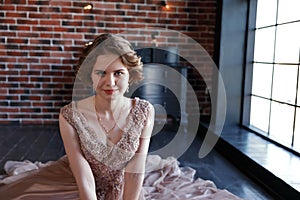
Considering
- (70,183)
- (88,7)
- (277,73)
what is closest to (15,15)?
(88,7)

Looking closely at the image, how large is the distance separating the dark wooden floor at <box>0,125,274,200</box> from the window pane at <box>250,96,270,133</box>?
2.11 feet

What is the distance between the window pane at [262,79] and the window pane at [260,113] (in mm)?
79

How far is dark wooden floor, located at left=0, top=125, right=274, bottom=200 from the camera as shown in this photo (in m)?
2.41

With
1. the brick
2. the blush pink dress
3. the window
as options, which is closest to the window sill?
the window

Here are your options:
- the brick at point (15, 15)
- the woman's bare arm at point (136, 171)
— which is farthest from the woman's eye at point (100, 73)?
the brick at point (15, 15)

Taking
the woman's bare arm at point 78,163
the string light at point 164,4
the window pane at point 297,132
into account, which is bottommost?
the window pane at point 297,132

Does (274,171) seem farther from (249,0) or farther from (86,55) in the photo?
(249,0)

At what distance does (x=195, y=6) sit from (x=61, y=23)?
167 centimetres

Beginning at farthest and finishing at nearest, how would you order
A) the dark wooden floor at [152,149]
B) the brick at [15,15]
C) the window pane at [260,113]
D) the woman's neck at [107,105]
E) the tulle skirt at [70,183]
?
the brick at [15,15] < the window pane at [260,113] < the dark wooden floor at [152,149] < the tulle skirt at [70,183] < the woman's neck at [107,105]

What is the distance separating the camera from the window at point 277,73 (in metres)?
2.91

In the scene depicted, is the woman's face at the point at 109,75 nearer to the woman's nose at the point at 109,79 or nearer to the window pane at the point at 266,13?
the woman's nose at the point at 109,79

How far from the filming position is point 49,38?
395 cm

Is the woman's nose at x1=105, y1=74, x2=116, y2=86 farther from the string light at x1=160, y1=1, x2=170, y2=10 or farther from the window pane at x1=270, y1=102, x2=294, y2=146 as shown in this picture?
the string light at x1=160, y1=1, x2=170, y2=10

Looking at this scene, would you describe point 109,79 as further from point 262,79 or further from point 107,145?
point 262,79
